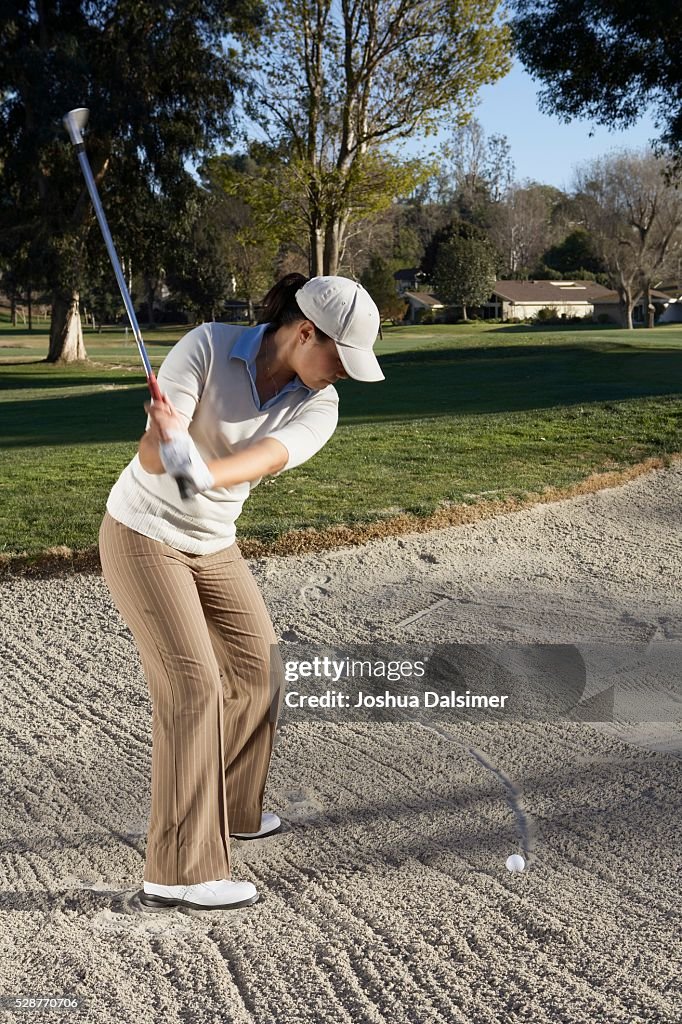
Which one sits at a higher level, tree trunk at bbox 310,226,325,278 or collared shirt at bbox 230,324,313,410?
tree trunk at bbox 310,226,325,278

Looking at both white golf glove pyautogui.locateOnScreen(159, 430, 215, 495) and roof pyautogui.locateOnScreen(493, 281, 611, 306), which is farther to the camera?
roof pyautogui.locateOnScreen(493, 281, 611, 306)

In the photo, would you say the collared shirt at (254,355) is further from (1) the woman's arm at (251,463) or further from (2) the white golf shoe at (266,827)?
(2) the white golf shoe at (266,827)

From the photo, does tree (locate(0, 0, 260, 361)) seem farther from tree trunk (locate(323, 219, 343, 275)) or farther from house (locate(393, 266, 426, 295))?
house (locate(393, 266, 426, 295))

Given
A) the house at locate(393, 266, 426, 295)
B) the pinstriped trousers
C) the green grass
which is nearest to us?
the pinstriped trousers

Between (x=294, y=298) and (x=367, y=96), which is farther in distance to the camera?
(x=367, y=96)

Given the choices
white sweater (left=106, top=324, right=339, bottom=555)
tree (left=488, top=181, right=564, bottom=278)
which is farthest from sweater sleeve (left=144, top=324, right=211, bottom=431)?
tree (left=488, top=181, right=564, bottom=278)

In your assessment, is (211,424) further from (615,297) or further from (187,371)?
Answer: (615,297)

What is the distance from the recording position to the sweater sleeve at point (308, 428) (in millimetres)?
2904

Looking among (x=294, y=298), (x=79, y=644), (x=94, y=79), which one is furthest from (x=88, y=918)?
(x=94, y=79)

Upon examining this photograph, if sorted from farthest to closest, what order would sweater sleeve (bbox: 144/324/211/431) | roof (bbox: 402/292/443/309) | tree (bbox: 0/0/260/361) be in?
1. roof (bbox: 402/292/443/309)
2. tree (bbox: 0/0/260/361)
3. sweater sleeve (bbox: 144/324/211/431)

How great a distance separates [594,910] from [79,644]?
3.27m

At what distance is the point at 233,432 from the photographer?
297cm

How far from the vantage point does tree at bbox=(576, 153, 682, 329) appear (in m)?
61.4

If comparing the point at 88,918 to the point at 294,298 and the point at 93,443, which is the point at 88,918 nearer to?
the point at 294,298
